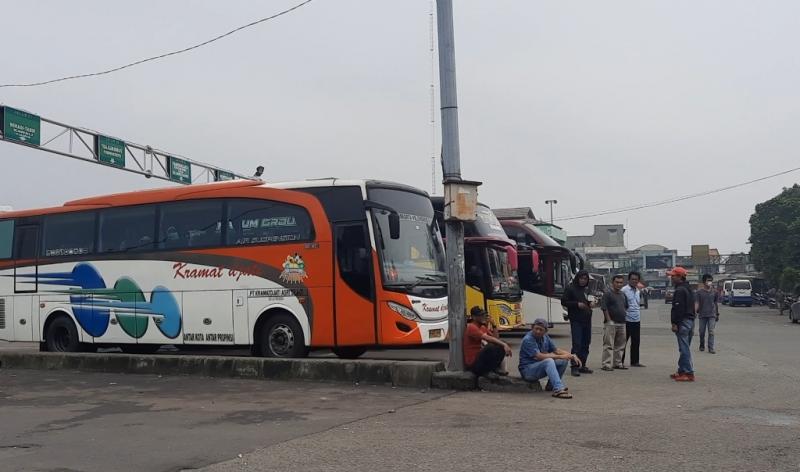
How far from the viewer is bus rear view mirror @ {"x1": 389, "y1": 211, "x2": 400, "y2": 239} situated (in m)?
13.0

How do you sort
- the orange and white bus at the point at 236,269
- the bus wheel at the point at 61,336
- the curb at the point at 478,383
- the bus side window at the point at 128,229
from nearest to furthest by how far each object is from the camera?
the curb at the point at 478,383
the orange and white bus at the point at 236,269
the bus side window at the point at 128,229
the bus wheel at the point at 61,336

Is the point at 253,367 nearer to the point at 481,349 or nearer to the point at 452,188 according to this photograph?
the point at 481,349

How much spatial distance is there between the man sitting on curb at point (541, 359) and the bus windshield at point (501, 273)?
327 inches

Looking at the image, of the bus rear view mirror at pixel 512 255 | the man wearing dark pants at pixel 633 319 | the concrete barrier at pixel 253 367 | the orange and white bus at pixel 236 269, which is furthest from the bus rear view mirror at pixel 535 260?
the concrete barrier at pixel 253 367

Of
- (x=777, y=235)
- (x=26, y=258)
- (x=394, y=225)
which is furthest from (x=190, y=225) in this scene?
(x=777, y=235)

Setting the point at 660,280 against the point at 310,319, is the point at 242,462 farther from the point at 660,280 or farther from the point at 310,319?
the point at 660,280

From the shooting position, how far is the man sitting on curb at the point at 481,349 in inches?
404

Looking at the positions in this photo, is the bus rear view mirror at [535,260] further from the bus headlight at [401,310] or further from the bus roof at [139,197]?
the bus roof at [139,197]

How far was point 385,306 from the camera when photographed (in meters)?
12.6

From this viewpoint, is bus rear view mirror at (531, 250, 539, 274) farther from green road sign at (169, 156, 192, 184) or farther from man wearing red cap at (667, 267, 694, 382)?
green road sign at (169, 156, 192, 184)

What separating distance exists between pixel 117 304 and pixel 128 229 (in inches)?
62.7

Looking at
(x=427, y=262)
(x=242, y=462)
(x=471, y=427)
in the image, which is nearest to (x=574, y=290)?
(x=427, y=262)

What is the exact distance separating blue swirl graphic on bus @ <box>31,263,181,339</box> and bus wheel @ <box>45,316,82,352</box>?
1.58 ft

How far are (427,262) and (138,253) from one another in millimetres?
6084
